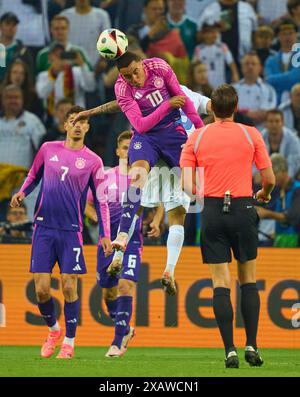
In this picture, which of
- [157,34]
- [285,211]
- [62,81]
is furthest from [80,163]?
[157,34]

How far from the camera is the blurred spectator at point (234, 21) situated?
17.8m

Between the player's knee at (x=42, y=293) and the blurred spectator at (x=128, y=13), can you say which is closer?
the player's knee at (x=42, y=293)

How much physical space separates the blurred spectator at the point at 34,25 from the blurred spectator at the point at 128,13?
1.20m

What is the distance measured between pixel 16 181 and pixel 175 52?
3375mm

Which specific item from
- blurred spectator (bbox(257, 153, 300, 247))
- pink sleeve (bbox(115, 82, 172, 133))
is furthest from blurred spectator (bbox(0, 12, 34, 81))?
pink sleeve (bbox(115, 82, 172, 133))

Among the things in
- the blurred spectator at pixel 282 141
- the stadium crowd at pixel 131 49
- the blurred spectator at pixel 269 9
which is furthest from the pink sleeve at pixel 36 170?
the blurred spectator at pixel 269 9

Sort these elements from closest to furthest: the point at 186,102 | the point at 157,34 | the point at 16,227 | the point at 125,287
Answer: the point at 186,102, the point at 125,287, the point at 16,227, the point at 157,34

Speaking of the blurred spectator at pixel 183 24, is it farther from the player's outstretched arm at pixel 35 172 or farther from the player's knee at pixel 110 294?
the player's outstretched arm at pixel 35 172

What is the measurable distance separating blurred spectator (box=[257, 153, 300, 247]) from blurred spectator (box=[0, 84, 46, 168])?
3.74 meters

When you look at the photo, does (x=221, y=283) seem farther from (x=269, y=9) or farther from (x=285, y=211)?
(x=269, y=9)

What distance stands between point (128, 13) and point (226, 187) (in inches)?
349

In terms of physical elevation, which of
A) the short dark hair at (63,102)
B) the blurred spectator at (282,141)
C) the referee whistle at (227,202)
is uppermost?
the short dark hair at (63,102)

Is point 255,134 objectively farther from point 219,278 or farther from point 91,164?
point 91,164

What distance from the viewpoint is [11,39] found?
17781 millimetres
